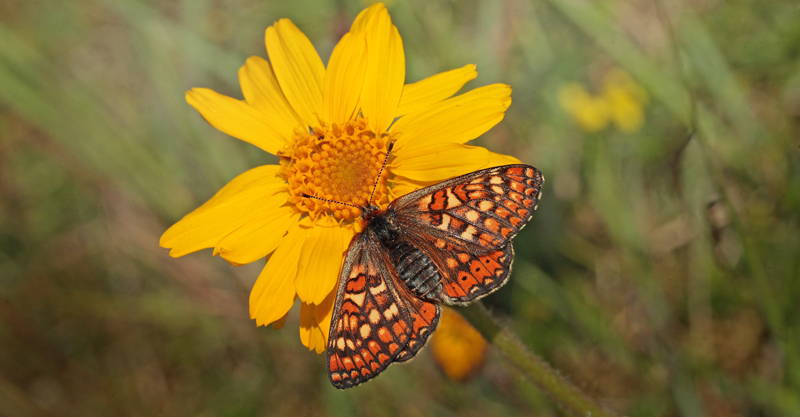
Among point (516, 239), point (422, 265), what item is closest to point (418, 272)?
point (422, 265)

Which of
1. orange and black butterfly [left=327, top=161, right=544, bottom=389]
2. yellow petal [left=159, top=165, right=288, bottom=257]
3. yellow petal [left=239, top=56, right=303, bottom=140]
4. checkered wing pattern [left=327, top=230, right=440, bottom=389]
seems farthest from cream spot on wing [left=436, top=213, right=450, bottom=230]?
yellow petal [left=239, top=56, right=303, bottom=140]

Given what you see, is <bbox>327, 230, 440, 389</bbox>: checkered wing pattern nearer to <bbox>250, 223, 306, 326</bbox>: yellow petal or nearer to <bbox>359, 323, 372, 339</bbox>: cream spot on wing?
<bbox>359, 323, 372, 339</bbox>: cream spot on wing

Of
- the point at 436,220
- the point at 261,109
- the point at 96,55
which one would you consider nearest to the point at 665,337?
the point at 436,220

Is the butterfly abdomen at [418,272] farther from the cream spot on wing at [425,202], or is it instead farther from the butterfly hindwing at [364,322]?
the cream spot on wing at [425,202]

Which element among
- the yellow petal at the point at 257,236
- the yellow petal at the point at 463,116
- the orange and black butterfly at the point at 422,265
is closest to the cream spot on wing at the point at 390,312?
the orange and black butterfly at the point at 422,265

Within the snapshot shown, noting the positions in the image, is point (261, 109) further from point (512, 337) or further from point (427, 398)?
point (427, 398)

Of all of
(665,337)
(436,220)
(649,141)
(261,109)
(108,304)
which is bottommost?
(665,337)
